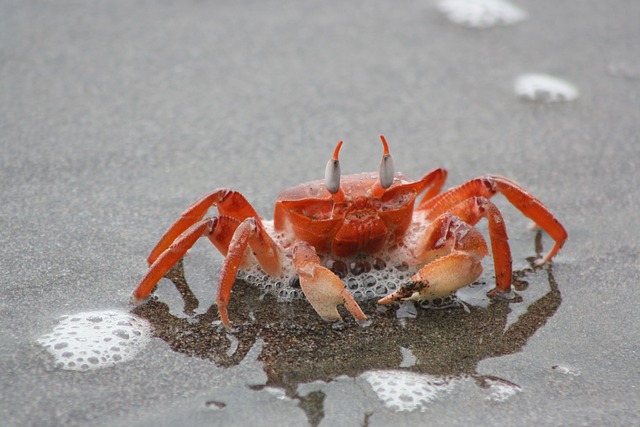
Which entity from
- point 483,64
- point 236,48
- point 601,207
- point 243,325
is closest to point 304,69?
point 236,48

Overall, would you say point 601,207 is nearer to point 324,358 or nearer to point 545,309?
point 545,309

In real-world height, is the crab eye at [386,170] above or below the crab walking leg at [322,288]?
above

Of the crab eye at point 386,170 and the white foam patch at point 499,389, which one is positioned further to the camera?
the crab eye at point 386,170

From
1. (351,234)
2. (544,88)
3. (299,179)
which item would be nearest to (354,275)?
(351,234)

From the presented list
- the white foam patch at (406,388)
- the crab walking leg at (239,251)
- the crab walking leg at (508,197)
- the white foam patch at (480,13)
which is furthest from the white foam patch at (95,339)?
the white foam patch at (480,13)

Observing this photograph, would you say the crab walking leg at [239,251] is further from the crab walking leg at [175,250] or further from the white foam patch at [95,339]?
the white foam patch at [95,339]

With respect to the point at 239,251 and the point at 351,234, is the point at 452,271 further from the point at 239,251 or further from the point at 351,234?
the point at 239,251

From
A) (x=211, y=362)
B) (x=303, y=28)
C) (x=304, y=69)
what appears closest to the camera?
(x=211, y=362)
